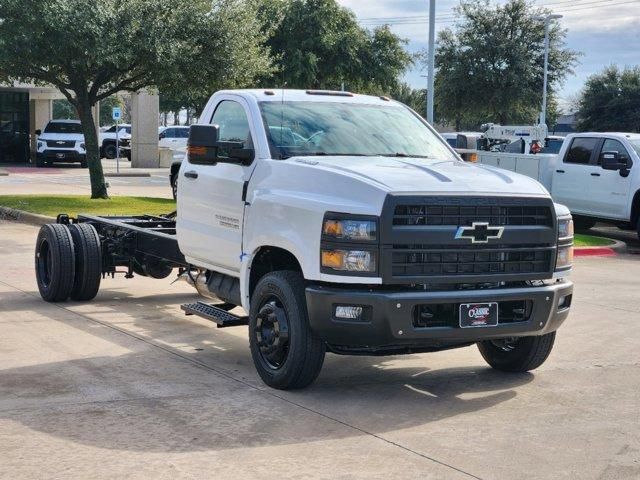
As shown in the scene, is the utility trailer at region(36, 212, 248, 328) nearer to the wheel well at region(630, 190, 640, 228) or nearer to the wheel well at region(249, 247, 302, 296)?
the wheel well at region(249, 247, 302, 296)

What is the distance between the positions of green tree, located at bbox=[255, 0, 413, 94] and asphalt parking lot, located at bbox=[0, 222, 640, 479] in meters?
29.5

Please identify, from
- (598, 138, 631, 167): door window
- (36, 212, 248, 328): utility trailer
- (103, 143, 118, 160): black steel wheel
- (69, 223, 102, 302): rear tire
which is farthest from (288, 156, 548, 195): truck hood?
(103, 143, 118, 160): black steel wheel

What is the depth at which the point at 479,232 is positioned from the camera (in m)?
6.67

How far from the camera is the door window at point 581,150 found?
792 inches

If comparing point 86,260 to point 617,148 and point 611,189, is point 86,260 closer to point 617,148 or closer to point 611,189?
point 611,189

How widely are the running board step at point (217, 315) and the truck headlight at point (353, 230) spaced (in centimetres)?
143

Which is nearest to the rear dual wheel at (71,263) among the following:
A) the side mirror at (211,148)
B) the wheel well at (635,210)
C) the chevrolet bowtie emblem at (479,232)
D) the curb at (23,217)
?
the side mirror at (211,148)

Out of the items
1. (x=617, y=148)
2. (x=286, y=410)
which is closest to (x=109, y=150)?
(x=617, y=148)

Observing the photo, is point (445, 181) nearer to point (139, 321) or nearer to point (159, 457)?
point (159, 457)

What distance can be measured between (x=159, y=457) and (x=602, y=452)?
2536mm

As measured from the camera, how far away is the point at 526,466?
5570 millimetres

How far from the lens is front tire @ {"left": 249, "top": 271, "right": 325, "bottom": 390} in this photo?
677 centimetres

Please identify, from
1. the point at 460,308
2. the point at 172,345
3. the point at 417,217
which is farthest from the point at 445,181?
the point at 172,345

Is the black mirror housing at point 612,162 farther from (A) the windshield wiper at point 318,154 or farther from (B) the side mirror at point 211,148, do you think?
(B) the side mirror at point 211,148
